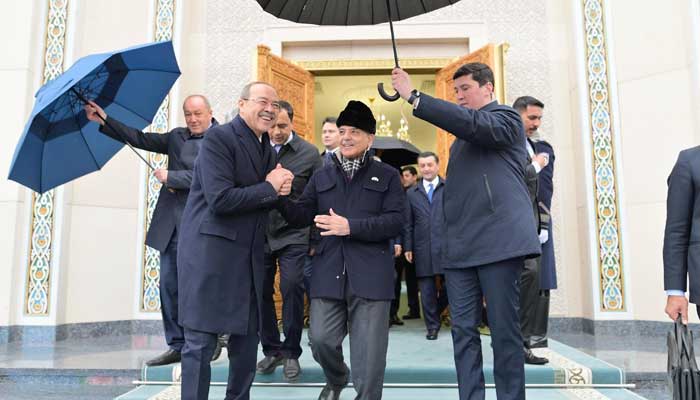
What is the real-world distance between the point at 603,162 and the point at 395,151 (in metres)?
2.17

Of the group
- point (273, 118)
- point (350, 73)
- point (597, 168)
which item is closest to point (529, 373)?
point (273, 118)

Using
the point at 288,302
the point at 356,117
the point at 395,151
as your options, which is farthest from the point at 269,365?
the point at 395,151

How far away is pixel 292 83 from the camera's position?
6301 millimetres

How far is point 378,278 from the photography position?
2619 mm

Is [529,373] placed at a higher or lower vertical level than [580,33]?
lower

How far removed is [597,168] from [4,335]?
6026 mm

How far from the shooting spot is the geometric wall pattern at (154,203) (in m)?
5.68

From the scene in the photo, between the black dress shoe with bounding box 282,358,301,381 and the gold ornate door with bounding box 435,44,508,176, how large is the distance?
280 cm

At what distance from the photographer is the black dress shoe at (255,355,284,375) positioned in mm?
3400

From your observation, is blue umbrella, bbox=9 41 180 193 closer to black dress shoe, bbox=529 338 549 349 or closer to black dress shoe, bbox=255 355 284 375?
black dress shoe, bbox=255 355 284 375

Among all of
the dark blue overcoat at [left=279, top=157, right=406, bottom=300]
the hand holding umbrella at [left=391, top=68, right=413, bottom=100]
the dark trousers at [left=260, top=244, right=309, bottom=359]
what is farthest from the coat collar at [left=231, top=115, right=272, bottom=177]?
the dark trousers at [left=260, top=244, right=309, bottom=359]

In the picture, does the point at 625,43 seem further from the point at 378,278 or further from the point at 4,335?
the point at 4,335

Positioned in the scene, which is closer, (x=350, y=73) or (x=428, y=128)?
(x=350, y=73)

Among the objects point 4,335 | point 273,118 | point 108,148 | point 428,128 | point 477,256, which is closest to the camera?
point 477,256
